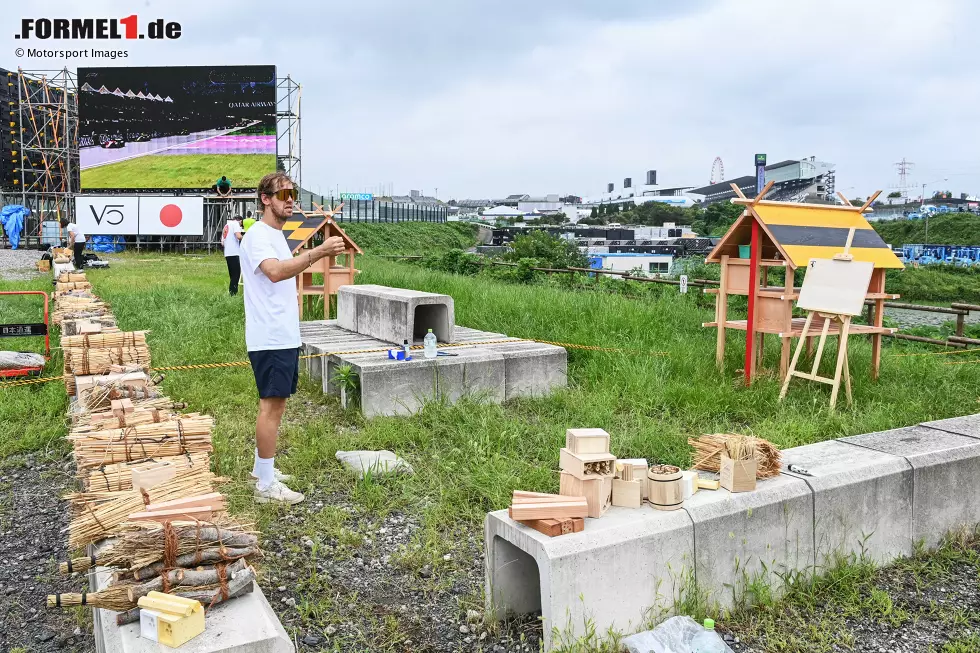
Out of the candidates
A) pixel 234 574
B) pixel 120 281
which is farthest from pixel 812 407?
pixel 120 281

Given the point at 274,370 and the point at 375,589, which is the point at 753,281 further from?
the point at 375,589

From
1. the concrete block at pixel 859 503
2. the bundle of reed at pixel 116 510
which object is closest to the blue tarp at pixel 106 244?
the bundle of reed at pixel 116 510

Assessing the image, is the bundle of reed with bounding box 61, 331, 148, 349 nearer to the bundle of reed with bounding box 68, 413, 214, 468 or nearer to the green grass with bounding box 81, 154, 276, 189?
the bundle of reed with bounding box 68, 413, 214, 468

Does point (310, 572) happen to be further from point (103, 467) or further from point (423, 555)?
point (103, 467)

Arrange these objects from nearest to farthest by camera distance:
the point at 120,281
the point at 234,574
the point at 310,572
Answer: the point at 234,574 < the point at 310,572 < the point at 120,281

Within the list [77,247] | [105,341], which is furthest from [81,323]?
[77,247]

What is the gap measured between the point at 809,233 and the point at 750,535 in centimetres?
427

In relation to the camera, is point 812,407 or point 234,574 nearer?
point 234,574

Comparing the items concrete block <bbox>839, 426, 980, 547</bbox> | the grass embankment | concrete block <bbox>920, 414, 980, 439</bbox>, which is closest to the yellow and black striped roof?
concrete block <bbox>920, 414, 980, 439</bbox>

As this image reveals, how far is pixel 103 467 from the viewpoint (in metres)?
3.69

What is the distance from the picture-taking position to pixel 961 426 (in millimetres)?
4715

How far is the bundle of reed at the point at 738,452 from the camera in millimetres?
3602

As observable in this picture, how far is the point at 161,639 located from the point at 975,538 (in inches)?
164

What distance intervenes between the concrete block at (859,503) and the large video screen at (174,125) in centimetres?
2962
